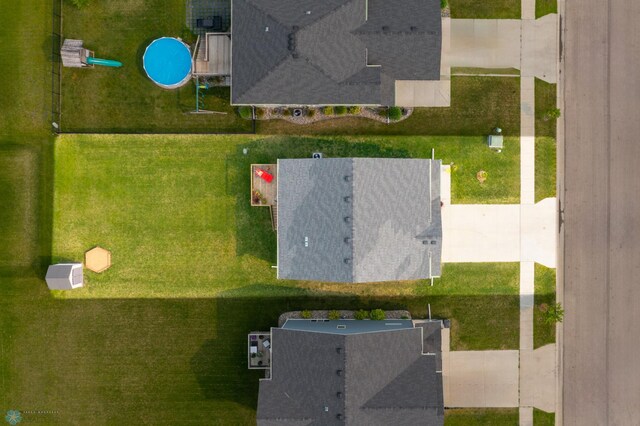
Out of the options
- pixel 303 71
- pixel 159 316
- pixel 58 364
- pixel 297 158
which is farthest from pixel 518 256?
pixel 58 364

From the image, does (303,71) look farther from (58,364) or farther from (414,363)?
(58,364)

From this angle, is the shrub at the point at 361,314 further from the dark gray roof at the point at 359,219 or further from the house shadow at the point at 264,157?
the house shadow at the point at 264,157

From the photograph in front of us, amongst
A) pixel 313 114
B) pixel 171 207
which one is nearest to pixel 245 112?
pixel 313 114

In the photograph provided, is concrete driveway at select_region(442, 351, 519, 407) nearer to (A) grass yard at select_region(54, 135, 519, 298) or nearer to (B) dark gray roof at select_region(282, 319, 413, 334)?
(B) dark gray roof at select_region(282, 319, 413, 334)

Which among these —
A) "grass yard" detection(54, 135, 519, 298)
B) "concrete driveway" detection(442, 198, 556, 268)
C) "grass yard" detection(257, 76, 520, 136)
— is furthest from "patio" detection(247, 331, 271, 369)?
"grass yard" detection(257, 76, 520, 136)

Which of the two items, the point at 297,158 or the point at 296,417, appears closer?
the point at 296,417

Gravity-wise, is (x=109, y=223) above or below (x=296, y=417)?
above
